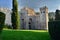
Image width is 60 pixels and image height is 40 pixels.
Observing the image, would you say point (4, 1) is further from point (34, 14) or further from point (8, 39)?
point (8, 39)

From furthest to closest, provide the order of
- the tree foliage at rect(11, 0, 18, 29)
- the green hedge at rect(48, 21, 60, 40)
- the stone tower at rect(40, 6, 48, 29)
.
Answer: the stone tower at rect(40, 6, 48, 29) < the tree foliage at rect(11, 0, 18, 29) < the green hedge at rect(48, 21, 60, 40)

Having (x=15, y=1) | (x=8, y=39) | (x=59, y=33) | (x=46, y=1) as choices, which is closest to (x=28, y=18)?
(x=46, y=1)

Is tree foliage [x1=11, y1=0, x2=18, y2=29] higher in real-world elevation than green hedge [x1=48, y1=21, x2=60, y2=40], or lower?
higher

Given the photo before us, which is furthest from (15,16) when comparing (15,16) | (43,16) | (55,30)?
(55,30)

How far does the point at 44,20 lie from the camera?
2719 centimetres

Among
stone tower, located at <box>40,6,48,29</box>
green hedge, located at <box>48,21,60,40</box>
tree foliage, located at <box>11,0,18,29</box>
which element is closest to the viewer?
green hedge, located at <box>48,21,60,40</box>

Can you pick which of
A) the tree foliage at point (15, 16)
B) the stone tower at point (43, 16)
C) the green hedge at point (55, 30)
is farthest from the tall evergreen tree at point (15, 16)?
the green hedge at point (55, 30)

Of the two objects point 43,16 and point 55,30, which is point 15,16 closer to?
point 43,16

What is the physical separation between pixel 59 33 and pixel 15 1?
42.9 feet

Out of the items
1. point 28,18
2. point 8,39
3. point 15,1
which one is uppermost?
point 15,1

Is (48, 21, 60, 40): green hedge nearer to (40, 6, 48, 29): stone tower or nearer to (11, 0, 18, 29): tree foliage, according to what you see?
(11, 0, 18, 29): tree foliage

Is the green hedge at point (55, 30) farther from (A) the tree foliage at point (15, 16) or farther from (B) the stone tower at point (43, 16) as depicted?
(B) the stone tower at point (43, 16)

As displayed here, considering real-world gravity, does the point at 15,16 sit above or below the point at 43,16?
below

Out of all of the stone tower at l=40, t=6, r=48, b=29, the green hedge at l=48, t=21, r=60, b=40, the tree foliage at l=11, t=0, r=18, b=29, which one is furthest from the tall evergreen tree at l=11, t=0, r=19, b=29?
the green hedge at l=48, t=21, r=60, b=40
